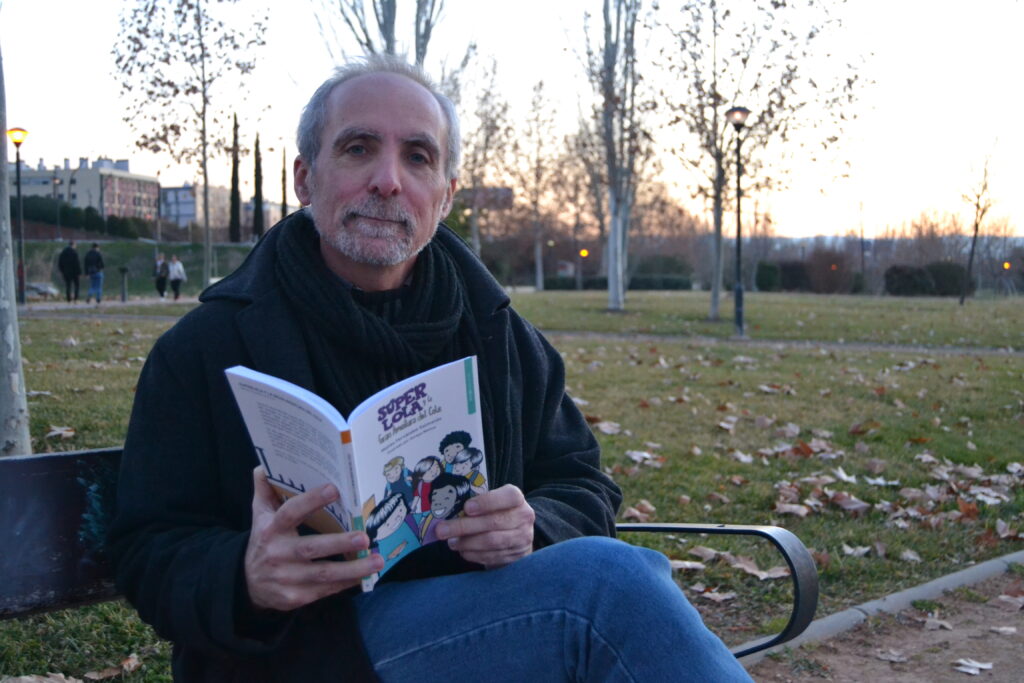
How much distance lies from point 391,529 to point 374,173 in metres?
0.93

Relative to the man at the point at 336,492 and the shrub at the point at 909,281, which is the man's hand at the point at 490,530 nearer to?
the man at the point at 336,492

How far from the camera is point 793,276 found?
2082 inches

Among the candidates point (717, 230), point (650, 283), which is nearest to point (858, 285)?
point (650, 283)

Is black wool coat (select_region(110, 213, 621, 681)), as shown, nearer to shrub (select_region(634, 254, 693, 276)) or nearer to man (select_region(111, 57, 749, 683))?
man (select_region(111, 57, 749, 683))

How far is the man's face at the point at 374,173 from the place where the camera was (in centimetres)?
228

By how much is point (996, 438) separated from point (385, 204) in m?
6.73

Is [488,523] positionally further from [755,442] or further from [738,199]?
[738,199]

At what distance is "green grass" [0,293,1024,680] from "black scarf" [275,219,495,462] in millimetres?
1600

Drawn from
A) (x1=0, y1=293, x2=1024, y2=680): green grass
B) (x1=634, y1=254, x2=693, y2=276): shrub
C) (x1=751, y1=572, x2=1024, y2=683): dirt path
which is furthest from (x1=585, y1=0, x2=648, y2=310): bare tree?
(x1=634, y1=254, x2=693, y2=276): shrub

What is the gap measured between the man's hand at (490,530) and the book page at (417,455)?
1.1 inches

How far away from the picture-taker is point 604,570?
180cm

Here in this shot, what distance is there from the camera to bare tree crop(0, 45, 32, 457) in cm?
409

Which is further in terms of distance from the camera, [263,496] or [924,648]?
[924,648]

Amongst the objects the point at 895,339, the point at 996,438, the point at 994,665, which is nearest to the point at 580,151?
the point at 895,339
